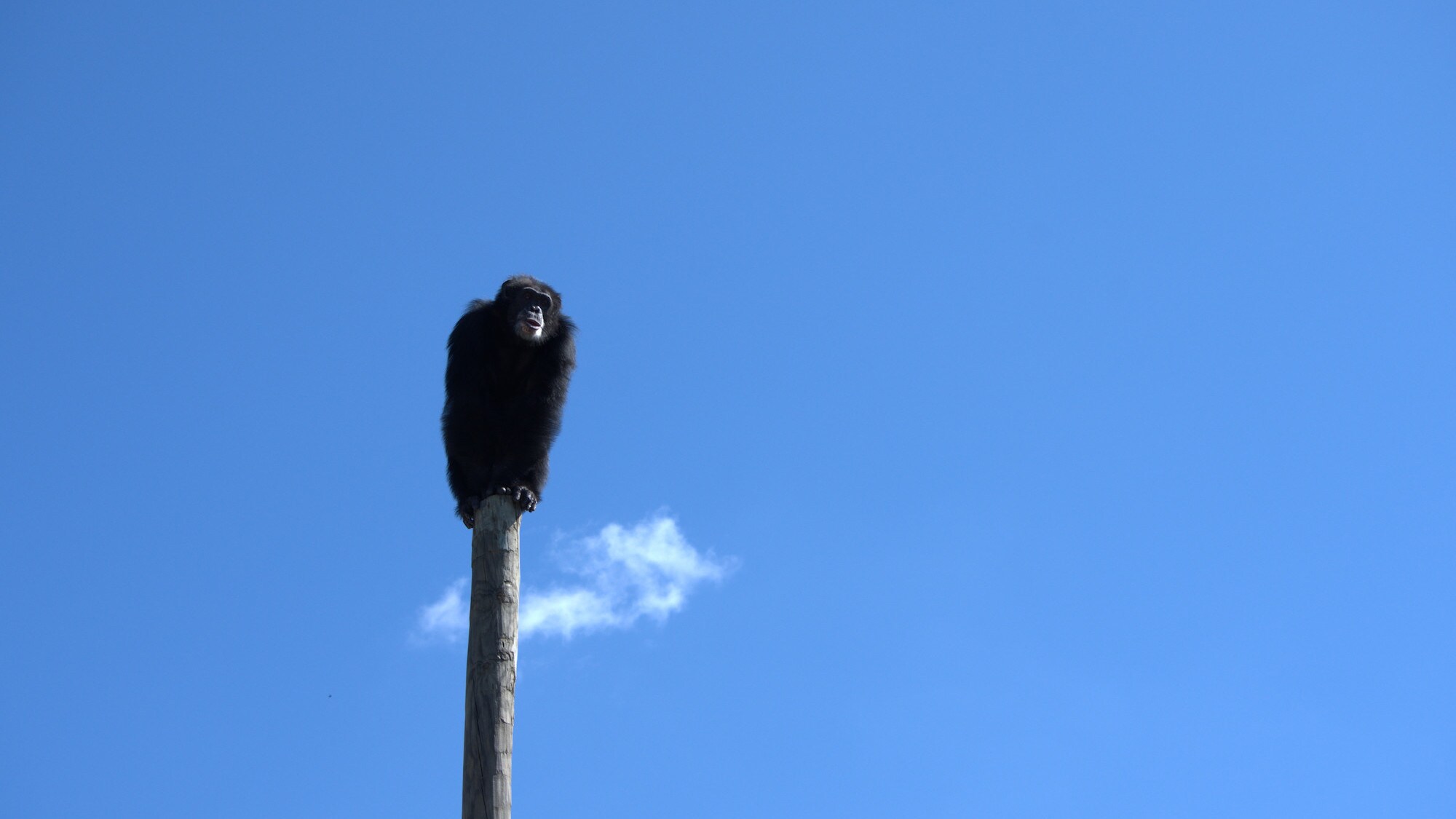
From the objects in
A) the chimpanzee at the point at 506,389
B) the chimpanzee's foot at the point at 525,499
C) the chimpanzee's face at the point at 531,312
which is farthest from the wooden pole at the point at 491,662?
the chimpanzee's face at the point at 531,312

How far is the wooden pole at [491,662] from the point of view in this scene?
6.04 meters

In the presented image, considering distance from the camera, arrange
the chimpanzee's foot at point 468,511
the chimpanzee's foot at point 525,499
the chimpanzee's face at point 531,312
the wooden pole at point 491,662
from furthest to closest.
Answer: the chimpanzee's face at point 531,312, the chimpanzee's foot at point 468,511, the chimpanzee's foot at point 525,499, the wooden pole at point 491,662

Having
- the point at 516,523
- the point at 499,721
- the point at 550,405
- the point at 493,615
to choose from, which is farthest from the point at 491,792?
the point at 550,405

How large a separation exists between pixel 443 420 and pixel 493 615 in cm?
316

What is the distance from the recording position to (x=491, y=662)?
633cm

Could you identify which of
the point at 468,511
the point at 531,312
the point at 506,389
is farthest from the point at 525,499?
the point at 531,312

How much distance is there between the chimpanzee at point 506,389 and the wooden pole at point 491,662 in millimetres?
1602

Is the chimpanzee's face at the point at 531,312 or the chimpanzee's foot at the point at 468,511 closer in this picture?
the chimpanzee's foot at the point at 468,511

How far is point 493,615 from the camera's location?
6488 millimetres

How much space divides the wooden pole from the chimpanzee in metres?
1.60

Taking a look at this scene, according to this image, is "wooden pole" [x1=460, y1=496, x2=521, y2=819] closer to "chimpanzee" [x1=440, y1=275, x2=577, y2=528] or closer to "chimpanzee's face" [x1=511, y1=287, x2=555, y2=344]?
"chimpanzee" [x1=440, y1=275, x2=577, y2=528]

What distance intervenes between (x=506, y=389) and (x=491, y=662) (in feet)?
11.5

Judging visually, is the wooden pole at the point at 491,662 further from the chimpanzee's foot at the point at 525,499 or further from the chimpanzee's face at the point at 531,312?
the chimpanzee's face at the point at 531,312

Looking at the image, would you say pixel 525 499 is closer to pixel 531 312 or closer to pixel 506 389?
pixel 506 389
